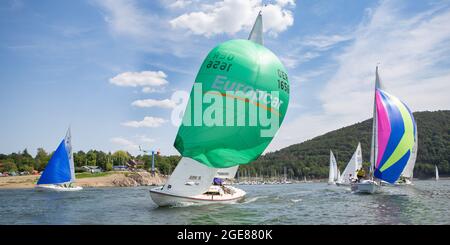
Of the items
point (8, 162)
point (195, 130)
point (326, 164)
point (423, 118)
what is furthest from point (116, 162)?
point (195, 130)

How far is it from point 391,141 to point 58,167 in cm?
4692

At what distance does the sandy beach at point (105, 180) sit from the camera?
300 feet

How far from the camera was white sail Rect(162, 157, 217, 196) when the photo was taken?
25.9 meters

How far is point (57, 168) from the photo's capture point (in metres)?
59.2

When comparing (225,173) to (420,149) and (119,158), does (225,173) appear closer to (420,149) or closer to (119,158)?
(119,158)

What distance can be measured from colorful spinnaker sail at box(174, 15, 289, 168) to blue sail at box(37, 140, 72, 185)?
41.3 meters

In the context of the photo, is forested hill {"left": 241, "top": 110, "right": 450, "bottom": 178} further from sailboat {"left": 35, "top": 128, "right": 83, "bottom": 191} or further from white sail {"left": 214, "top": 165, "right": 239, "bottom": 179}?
white sail {"left": 214, "top": 165, "right": 239, "bottom": 179}

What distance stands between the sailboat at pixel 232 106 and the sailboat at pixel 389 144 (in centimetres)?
1769

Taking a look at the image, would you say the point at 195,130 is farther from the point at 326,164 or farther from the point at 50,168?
the point at 326,164

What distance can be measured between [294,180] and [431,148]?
2510 inches

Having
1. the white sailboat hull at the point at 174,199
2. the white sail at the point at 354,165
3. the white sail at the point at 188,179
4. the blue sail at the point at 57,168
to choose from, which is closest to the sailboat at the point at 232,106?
the white sail at the point at 188,179

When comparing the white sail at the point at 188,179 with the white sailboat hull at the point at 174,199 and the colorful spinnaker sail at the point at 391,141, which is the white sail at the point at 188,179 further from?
the colorful spinnaker sail at the point at 391,141

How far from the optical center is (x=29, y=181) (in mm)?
94562

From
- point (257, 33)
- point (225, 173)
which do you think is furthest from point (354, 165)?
point (257, 33)
